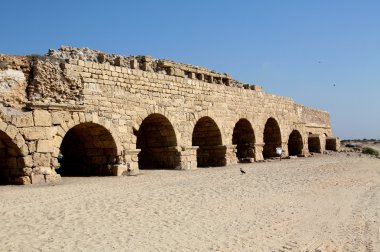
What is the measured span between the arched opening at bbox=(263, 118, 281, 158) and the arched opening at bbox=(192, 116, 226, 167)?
17.3 feet

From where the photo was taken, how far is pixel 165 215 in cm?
634

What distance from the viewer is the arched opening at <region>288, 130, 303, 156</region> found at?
22.6 metres

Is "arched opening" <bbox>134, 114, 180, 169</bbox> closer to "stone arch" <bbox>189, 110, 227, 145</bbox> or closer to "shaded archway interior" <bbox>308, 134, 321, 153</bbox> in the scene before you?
"stone arch" <bbox>189, 110, 227, 145</bbox>

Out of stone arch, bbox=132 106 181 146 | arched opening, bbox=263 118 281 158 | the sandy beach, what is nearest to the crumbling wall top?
stone arch, bbox=132 106 181 146

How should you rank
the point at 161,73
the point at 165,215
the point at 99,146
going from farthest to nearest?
the point at 161,73 → the point at 99,146 → the point at 165,215

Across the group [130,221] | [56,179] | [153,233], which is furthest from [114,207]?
[56,179]

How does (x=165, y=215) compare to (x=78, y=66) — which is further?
(x=78, y=66)

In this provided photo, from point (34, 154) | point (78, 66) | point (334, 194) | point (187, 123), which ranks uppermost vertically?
point (78, 66)

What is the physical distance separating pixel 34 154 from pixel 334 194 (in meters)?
6.99

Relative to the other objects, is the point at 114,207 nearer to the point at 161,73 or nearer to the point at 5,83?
the point at 5,83

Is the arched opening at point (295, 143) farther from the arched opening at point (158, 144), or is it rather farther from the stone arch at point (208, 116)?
the arched opening at point (158, 144)

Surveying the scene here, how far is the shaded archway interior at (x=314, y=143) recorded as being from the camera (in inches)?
972

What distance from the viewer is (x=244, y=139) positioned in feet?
60.6

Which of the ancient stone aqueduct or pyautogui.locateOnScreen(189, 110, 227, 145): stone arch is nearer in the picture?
the ancient stone aqueduct
